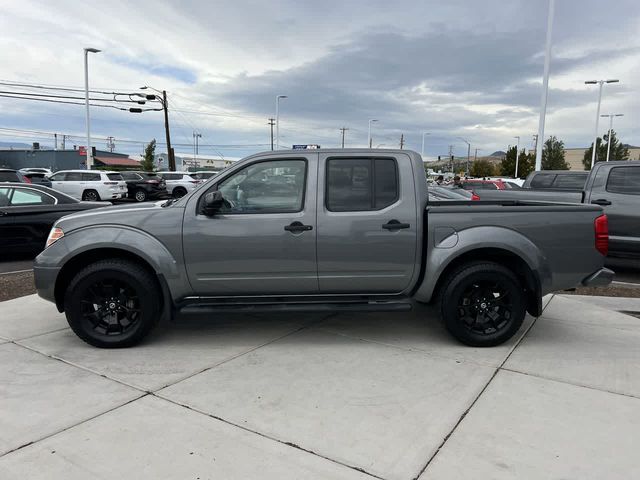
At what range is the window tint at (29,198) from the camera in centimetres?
841

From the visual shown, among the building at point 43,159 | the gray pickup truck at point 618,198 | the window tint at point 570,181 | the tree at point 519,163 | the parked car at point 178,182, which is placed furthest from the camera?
the building at point 43,159

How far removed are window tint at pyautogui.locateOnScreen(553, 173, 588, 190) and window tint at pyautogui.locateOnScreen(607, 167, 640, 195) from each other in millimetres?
2522

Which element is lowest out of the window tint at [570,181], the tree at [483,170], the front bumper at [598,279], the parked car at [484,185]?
the front bumper at [598,279]

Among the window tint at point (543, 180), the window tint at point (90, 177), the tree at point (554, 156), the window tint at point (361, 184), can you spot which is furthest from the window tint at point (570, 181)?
the tree at point (554, 156)

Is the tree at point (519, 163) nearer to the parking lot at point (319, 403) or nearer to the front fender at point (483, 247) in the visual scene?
the front fender at point (483, 247)

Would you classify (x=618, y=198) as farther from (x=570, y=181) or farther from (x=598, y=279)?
(x=598, y=279)

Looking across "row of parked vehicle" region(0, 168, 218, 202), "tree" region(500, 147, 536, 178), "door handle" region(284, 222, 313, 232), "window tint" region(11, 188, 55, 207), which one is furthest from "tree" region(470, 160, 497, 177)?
"door handle" region(284, 222, 313, 232)

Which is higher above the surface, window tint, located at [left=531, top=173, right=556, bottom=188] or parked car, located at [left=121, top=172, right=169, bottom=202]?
window tint, located at [left=531, top=173, right=556, bottom=188]

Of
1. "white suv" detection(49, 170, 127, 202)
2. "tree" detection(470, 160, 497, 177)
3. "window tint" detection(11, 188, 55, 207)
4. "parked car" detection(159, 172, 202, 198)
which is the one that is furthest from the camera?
"tree" detection(470, 160, 497, 177)

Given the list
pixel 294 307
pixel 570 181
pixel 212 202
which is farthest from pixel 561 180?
pixel 212 202

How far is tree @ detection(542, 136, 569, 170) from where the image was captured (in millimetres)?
60334

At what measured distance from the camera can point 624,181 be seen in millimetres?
7547

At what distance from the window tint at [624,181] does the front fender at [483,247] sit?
4.37 meters

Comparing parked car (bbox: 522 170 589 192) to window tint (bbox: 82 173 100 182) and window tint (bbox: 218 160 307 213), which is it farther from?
window tint (bbox: 82 173 100 182)
